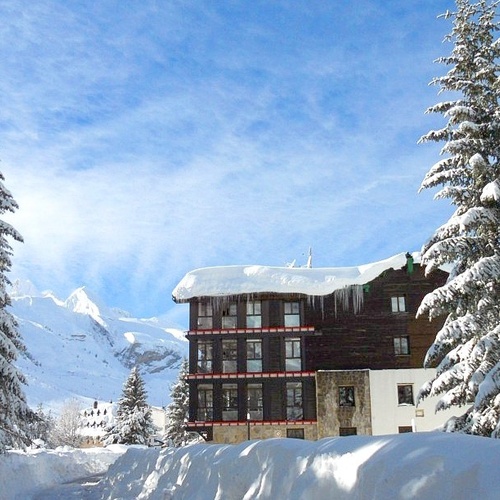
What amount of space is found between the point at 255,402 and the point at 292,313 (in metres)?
5.58

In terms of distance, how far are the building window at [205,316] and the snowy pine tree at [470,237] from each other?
71.2ft

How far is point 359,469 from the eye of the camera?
450cm

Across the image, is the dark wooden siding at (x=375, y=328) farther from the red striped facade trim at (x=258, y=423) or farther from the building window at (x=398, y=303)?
the red striped facade trim at (x=258, y=423)

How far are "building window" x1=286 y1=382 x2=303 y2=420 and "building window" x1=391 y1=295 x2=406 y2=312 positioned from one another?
7102 mm

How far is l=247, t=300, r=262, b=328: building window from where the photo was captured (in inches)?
1475

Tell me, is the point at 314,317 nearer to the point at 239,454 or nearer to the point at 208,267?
the point at 208,267

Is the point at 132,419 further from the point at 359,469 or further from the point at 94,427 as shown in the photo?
the point at 94,427

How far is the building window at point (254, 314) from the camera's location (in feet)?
123

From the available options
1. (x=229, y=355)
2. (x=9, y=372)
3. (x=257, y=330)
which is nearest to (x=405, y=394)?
(x=257, y=330)

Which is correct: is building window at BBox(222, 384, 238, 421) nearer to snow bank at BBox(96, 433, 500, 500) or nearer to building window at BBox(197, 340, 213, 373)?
building window at BBox(197, 340, 213, 373)

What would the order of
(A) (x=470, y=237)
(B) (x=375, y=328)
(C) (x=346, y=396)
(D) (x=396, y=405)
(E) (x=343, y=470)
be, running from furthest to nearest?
(B) (x=375, y=328) → (C) (x=346, y=396) → (D) (x=396, y=405) → (A) (x=470, y=237) → (E) (x=343, y=470)

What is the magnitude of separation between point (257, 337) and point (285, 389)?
338 centimetres

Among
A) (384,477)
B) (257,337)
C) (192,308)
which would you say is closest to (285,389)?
(257,337)

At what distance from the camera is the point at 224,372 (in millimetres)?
36812
